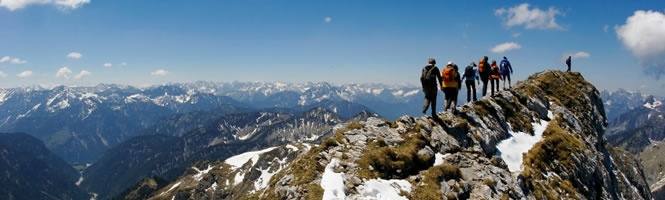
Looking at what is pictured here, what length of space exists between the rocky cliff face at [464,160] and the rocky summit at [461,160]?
58mm

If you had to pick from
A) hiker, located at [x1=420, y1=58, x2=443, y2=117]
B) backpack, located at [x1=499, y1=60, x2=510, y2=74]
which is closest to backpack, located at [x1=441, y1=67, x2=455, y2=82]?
hiker, located at [x1=420, y1=58, x2=443, y2=117]

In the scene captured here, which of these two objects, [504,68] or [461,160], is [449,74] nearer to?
[461,160]

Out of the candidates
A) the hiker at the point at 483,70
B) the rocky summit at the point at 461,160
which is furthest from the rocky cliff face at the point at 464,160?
the hiker at the point at 483,70

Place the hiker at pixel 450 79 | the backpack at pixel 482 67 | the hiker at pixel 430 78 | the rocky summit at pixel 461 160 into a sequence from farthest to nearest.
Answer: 1. the backpack at pixel 482 67
2. the hiker at pixel 450 79
3. the hiker at pixel 430 78
4. the rocky summit at pixel 461 160

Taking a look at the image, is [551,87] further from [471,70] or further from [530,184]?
[530,184]

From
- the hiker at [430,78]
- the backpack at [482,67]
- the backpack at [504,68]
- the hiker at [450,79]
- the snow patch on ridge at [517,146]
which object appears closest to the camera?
the hiker at [430,78]

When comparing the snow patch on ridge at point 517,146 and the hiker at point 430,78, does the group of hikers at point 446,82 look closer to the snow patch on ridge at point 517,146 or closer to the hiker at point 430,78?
the hiker at point 430,78

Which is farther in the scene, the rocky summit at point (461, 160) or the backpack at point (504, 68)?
the backpack at point (504, 68)

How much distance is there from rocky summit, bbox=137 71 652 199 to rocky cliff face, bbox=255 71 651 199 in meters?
0.06

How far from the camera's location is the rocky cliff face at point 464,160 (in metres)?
21.8

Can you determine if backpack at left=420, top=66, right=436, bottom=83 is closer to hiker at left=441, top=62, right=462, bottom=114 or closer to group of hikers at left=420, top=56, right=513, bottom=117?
group of hikers at left=420, top=56, right=513, bottom=117

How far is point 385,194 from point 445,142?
1130cm

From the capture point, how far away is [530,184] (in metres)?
29.1

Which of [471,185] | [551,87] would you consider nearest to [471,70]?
[471,185]
